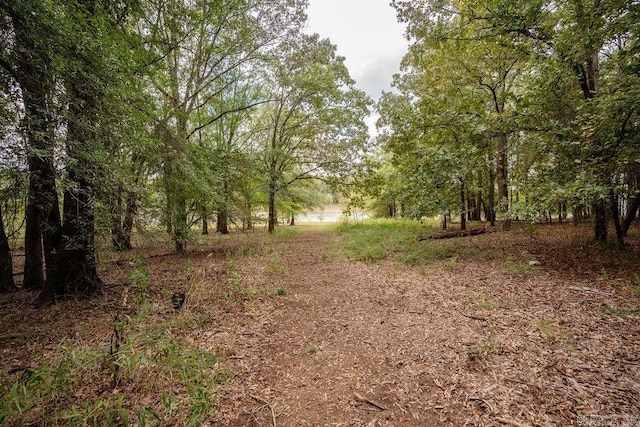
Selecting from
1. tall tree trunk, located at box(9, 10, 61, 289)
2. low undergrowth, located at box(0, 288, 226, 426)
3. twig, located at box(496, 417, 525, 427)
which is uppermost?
tall tree trunk, located at box(9, 10, 61, 289)

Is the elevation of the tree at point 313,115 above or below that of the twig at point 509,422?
above

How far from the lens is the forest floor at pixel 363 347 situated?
7.47ft

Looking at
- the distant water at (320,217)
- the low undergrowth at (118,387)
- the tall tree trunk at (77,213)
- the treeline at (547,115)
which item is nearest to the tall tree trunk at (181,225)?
the tall tree trunk at (77,213)

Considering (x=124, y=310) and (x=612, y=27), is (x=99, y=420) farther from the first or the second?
(x=612, y=27)

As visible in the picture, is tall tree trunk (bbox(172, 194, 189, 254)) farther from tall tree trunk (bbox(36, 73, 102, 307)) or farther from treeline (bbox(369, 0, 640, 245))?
treeline (bbox(369, 0, 640, 245))

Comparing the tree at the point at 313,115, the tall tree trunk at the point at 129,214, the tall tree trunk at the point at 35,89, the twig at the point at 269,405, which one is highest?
the tree at the point at 313,115

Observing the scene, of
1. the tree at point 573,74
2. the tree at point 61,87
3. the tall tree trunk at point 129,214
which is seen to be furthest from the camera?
the tree at point 573,74

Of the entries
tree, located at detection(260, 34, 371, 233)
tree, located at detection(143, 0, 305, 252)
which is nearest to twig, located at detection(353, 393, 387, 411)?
tree, located at detection(143, 0, 305, 252)

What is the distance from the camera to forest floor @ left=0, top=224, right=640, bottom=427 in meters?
2.28

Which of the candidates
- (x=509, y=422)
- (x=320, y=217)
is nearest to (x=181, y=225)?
(x=509, y=422)

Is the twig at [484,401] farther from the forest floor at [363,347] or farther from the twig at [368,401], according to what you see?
the twig at [368,401]

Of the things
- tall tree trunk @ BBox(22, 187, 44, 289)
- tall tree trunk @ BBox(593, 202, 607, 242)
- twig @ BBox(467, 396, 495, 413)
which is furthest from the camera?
tall tree trunk @ BBox(593, 202, 607, 242)

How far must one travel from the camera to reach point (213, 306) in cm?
473

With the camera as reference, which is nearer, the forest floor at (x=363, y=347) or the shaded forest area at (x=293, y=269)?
the forest floor at (x=363, y=347)
